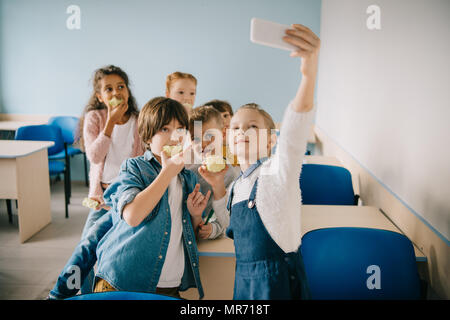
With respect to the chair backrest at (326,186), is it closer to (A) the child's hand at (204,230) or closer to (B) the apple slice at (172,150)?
(A) the child's hand at (204,230)

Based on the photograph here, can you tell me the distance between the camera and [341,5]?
3475 mm

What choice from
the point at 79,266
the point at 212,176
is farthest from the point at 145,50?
the point at 212,176

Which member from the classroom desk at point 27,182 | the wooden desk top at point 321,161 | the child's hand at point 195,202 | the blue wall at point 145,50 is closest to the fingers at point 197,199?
the child's hand at point 195,202

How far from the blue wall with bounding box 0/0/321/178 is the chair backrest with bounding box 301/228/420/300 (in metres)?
3.93

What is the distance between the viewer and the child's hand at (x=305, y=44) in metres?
0.81

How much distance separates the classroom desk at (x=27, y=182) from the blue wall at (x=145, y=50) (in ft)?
6.41

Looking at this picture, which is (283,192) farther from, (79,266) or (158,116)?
(79,266)

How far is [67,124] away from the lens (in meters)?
4.93

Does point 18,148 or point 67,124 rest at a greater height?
point 67,124

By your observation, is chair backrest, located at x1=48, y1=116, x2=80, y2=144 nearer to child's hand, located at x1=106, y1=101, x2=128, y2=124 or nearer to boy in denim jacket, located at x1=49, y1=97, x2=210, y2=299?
child's hand, located at x1=106, y1=101, x2=128, y2=124

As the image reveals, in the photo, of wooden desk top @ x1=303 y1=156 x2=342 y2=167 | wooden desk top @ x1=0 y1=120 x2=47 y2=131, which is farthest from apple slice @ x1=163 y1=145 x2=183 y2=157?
wooden desk top @ x1=0 y1=120 x2=47 y2=131

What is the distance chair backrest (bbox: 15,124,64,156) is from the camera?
3961mm

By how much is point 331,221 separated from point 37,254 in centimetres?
248
